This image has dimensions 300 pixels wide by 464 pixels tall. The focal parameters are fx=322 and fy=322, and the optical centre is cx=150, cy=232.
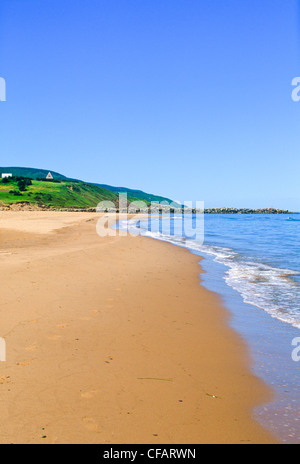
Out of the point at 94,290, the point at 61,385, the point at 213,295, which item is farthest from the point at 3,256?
the point at 61,385

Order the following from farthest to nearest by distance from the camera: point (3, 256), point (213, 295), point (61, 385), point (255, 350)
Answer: point (3, 256) < point (213, 295) < point (255, 350) < point (61, 385)

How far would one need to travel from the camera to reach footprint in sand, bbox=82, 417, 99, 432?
342 cm

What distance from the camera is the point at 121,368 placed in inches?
189

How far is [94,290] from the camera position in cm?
924

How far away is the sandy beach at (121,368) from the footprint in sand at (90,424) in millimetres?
16

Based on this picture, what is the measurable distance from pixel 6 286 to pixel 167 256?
10.2 metres

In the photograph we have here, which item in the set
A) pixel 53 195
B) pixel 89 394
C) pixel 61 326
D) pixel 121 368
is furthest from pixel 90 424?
pixel 53 195

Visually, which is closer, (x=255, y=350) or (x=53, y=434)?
(x=53, y=434)

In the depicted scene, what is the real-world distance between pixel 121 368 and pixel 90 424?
4.36 feet

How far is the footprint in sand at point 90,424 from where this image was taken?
342cm

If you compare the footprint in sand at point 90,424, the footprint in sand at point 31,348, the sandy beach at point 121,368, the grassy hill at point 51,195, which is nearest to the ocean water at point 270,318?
the sandy beach at point 121,368

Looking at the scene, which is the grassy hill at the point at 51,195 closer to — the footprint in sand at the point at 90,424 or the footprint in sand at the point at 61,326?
the footprint in sand at the point at 61,326

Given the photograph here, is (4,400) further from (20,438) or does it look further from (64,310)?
(64,310)

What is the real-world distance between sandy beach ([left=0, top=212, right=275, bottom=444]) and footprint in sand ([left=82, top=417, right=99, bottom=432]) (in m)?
0.02
